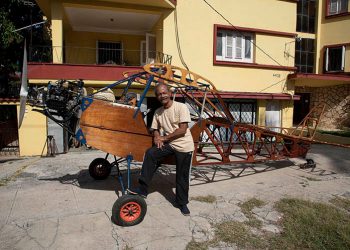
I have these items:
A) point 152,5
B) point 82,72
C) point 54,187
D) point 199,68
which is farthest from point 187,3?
point 54,187

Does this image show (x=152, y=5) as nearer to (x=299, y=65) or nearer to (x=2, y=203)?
(x=2, y=203)

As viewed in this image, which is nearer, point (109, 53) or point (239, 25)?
point (239, 25)

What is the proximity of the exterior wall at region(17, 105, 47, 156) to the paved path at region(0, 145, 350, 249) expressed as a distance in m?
0.96

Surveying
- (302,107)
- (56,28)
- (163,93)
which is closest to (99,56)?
(56,28)

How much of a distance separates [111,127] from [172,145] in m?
1.06

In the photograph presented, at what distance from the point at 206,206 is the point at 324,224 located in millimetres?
1832

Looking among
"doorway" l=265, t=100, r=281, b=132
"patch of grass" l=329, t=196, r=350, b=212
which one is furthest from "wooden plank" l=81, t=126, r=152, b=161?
"doorway" l=265, t=100, r=281, b=132

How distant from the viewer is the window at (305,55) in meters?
18.1

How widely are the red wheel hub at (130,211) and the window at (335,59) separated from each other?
54.1 ft

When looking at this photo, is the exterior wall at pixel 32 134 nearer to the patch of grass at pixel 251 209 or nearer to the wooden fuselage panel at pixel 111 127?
the wooden fuselage panel at pixel 111 127

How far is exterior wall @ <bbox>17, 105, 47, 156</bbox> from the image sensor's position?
9.60 metres

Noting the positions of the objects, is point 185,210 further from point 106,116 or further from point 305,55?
point 305,55

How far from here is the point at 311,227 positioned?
167 inches

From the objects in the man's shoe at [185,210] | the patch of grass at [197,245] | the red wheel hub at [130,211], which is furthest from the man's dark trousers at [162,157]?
the patch of grass at [197,245]
